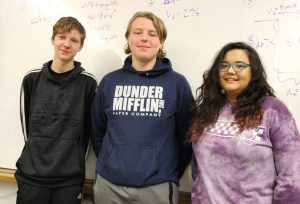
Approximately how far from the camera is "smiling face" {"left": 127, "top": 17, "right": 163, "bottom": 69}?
50.2 inches

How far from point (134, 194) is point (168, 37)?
0.77m

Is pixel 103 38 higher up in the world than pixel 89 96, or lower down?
higher up

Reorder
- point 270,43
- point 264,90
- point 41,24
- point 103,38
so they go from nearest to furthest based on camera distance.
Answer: point 264,90 → point 270,43 → point 103,38 → point 41,24

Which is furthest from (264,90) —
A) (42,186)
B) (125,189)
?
(42,186)

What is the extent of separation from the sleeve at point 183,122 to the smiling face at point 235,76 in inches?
8.1

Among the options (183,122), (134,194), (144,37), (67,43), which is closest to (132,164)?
(134,194)

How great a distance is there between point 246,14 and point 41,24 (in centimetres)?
112

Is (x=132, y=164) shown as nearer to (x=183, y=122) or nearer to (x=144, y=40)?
(x=183, y=122)

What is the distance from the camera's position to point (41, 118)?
1410mm

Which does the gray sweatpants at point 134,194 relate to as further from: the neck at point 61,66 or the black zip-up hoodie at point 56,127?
the neck at point 61,66

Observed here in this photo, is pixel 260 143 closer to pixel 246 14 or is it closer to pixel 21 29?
pixel 246 14

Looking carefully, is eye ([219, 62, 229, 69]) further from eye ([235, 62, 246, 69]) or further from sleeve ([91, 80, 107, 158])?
sleeve ([91, 80, 107, 158])

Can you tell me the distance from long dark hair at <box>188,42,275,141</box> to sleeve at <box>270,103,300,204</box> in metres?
0.08

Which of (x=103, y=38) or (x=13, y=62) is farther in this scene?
(x=13, y=62)
